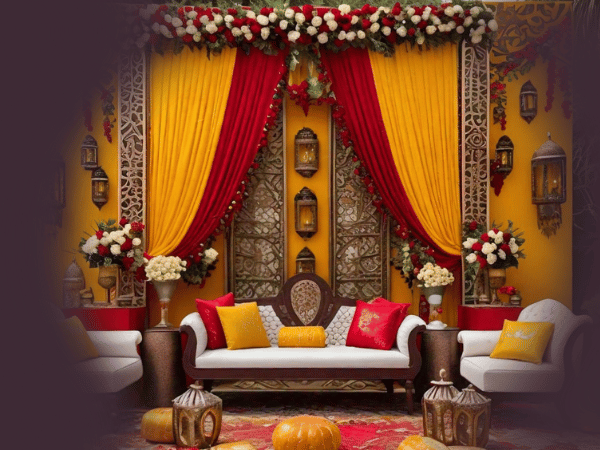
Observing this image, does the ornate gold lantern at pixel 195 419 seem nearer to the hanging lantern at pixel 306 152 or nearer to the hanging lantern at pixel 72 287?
the hanging lantern at pixel 72 287

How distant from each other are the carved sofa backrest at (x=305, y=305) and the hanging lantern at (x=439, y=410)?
1.73 m

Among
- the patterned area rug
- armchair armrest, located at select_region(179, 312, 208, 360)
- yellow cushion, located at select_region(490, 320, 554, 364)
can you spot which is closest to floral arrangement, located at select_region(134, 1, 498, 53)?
armchair armrest, located at select_region(179, 312, 208, 360)

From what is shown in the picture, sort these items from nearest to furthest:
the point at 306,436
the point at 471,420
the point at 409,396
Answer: the point at 306,436, the point at 471,420, the point at 409,396

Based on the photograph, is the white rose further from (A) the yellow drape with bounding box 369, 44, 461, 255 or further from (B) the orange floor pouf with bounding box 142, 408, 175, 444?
(B) the orange floor pouf with bounding box 142, 408, 175, 444

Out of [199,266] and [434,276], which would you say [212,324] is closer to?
[199,266]

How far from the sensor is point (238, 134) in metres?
5.58

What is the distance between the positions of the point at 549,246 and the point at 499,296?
26.8 inches

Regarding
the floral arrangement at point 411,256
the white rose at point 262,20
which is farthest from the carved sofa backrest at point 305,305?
the white rose at point 262,20

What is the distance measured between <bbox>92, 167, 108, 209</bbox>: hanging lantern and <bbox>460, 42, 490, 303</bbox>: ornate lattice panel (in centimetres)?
337

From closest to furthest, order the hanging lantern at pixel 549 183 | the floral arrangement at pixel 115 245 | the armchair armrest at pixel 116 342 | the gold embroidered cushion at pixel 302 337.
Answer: the armchair armrest at pixel 116 342 < the gold embroidered cushion at pixel 302 337 < the floral arrangement at pixel 115 245 < the hanging lantern at pixel 549 183

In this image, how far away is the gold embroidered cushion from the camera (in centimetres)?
505

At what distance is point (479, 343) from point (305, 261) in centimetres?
176

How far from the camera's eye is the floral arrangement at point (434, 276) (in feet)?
17.4

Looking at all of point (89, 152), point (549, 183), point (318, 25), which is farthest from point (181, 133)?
point (549, 183)
